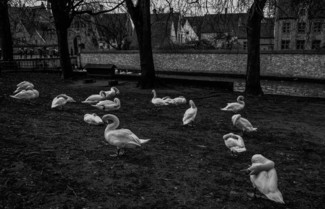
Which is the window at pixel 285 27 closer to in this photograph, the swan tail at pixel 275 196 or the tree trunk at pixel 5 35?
the tree trunk at pixel 5 35

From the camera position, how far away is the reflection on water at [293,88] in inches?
776

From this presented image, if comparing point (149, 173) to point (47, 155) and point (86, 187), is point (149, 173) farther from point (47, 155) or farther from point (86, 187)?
point (47, 155)

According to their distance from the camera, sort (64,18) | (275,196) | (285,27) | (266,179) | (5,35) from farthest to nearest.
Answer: (285,27)
(5,35)
(64,18)
(266,179)
(275,196)

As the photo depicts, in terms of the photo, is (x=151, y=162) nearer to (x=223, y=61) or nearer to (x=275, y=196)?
(x=275, y=196)

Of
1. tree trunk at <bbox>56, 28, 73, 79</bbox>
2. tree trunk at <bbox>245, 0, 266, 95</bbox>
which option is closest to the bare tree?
tree trunk at <bbox>56, 28, 73, 79</bbox>

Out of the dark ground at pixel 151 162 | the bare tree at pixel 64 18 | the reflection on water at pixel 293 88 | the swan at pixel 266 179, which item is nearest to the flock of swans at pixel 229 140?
the swan at pixel 266 179

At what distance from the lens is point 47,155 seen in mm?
5852

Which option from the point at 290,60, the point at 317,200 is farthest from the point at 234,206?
the point at 290,60

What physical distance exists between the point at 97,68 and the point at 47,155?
17.0 m

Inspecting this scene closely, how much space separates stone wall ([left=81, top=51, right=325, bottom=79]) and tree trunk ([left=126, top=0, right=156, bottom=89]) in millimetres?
14040

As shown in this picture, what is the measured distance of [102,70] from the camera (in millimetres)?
22328

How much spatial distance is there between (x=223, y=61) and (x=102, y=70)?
1255 centimetres

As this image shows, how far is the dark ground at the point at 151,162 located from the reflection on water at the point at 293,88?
376 inches

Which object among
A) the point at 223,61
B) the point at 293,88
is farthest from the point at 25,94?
the point at 223,61
